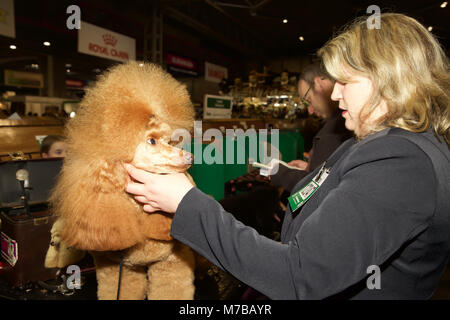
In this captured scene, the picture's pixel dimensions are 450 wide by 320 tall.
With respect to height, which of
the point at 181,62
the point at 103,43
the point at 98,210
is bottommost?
the point at 98,210

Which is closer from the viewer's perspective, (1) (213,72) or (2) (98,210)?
(2) (98,210)

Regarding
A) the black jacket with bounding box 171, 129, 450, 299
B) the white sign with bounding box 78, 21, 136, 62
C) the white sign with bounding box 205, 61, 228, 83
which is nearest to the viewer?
the black jacket with bounding box 171, 129, 450, 299

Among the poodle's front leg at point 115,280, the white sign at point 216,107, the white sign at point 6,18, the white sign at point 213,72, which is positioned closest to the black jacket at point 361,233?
the poodle's front leg at point 115,280

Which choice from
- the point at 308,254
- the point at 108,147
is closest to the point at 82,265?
the point at 108,147

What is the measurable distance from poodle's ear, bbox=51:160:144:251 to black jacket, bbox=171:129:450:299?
1.16 feet

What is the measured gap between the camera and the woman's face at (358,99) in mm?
707

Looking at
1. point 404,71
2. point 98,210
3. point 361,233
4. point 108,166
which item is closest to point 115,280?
point 98,210

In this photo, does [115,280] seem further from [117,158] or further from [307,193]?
[307,193]

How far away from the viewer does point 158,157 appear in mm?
969

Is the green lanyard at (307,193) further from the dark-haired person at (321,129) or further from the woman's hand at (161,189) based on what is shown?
the dark-haired person at (321,129)

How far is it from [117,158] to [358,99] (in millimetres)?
779

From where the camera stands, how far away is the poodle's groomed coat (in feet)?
3.07

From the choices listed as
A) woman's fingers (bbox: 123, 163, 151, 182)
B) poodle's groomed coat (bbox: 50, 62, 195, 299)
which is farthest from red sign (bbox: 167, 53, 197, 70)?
woman's fingers (bbox: 123, 163, 151, 182)

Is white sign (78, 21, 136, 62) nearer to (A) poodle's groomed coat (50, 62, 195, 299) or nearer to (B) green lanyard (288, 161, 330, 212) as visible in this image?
(A) poodle's groomed coat (50, 62, 195, 299)
